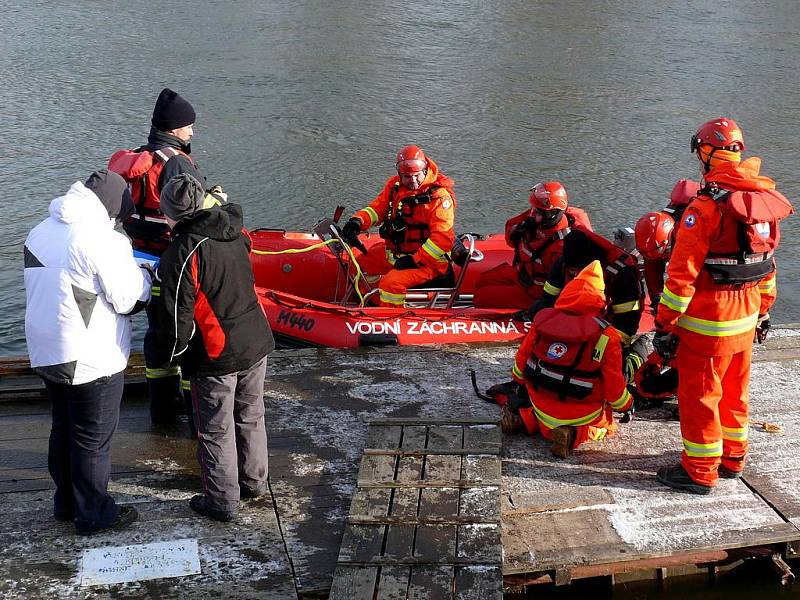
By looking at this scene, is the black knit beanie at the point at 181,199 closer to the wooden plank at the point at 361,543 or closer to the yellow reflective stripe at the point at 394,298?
the wooden plank at the point at 361,543

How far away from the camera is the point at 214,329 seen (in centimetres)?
311

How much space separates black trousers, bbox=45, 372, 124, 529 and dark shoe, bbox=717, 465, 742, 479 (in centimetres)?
222

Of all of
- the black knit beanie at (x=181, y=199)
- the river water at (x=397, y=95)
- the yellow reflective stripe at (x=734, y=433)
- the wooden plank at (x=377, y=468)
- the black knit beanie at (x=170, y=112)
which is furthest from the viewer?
the river water at (x=397, y=95)

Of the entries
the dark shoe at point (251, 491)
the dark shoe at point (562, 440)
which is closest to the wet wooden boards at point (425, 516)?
the dark shoe at point (562, 440)

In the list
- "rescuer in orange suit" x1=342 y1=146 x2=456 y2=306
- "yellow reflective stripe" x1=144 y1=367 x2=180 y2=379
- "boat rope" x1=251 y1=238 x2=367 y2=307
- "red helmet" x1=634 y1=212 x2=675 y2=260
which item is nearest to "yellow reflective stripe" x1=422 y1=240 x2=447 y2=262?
"rescuer in orange suit" x1=342 y1=146 x2=456 y2=306

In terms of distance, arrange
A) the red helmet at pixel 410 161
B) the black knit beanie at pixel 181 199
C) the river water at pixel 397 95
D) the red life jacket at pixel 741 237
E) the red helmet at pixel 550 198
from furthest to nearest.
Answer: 1. the river water at pixel 397 95
2. the red helmet at pixel 410 161
3. the red helmet at pixel 550 198
4. the red life jacket at pixel 741 237
5. the black knit beanie at pixel 181 199

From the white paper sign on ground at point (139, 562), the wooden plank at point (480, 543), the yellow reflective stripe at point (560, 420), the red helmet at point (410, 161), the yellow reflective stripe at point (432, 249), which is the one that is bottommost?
the white paper sign on ground at point (139, 562)

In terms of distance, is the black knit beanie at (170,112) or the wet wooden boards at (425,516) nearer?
the wet wooden boards at (425,516)

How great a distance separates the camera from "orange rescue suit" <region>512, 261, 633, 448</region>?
366 centimetres

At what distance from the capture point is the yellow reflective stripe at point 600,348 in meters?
3.64

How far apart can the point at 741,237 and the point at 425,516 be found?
1435mm

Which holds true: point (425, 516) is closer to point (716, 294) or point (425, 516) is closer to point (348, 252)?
point (716, 294)

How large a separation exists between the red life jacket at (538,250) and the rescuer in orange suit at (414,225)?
421 mm

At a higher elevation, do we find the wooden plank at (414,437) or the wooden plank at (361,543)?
the wooden plank at (414,437)
